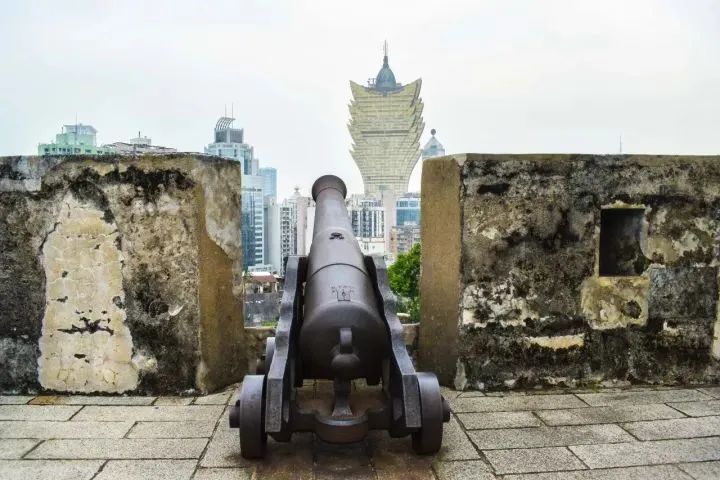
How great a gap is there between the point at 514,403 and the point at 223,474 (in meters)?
1.69

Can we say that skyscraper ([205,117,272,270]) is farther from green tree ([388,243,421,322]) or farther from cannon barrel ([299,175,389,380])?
cannon barrel ([299,175,389,380])

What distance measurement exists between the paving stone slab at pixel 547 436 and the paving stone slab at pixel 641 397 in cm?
45

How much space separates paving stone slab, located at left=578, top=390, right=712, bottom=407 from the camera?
3674 mm

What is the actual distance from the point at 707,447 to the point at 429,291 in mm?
1666

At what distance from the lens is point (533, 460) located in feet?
9.32

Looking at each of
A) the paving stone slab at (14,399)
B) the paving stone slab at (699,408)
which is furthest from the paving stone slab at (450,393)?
the paving stone slab at (14,399)

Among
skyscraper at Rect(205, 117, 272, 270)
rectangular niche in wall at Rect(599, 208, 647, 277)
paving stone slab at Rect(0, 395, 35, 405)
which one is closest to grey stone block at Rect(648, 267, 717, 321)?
rectangular niche in wall at Rect(599, 208, 647, 277)

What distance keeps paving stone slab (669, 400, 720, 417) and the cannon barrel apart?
1.68 m

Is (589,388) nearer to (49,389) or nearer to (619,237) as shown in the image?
(619,237)

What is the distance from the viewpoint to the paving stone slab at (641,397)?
3.67 meters

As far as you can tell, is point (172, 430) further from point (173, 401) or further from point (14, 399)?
point (14, 399)

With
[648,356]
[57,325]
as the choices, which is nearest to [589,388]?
[648,356]

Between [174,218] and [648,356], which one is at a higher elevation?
[174,218]

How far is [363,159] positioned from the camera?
143125 mm
